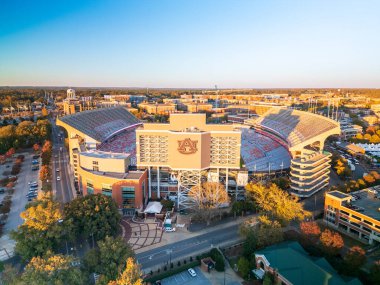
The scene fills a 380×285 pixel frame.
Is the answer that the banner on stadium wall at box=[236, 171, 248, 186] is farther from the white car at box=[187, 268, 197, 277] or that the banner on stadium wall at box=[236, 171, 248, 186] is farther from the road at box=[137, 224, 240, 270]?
the white car at box=[187, 268, 197, 277]

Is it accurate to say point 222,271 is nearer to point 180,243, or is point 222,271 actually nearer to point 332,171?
point 180,243

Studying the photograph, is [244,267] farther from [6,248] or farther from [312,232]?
[6,248]

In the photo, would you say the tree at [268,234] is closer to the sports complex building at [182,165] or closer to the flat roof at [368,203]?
the flat roof at [368,203]

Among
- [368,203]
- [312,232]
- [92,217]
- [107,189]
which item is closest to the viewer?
[312,232]

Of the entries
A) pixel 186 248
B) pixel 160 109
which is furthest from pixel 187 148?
pixel 160 109

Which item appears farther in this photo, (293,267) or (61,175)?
A: (61,175)

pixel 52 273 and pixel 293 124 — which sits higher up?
pixel 293 124

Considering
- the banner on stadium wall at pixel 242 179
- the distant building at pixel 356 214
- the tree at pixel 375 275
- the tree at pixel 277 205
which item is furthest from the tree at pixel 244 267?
the banner on stadium wall at pixel 242 179
